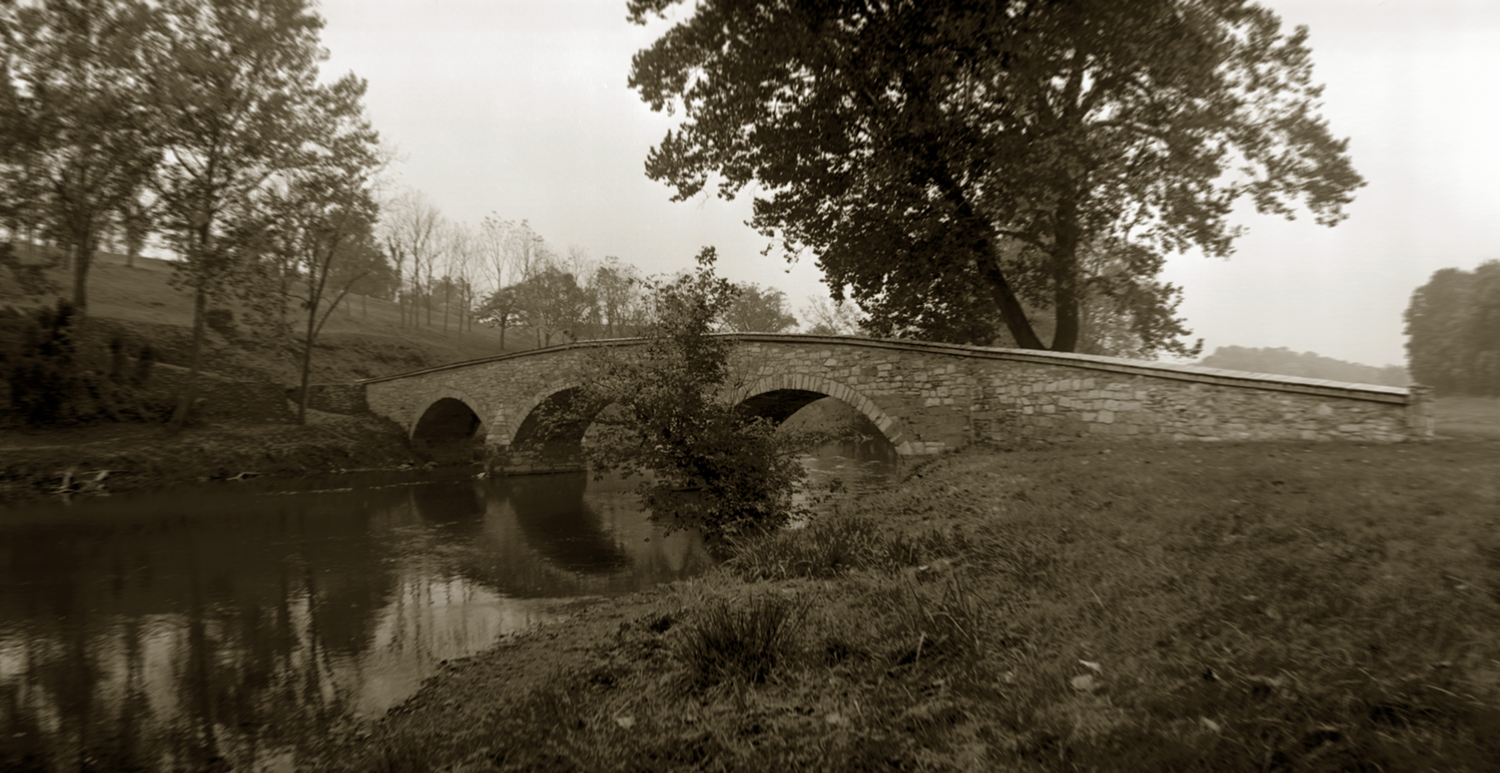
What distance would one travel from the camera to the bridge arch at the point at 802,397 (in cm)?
1342

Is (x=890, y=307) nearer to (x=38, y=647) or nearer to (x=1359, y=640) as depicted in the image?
(x=1359, y=640)

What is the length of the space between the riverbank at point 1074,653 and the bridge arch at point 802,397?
22.7 ft

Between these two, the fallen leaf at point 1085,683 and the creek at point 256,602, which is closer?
the fallen leaf at point 1085,683

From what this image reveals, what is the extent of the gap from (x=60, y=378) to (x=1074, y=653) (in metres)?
27.3

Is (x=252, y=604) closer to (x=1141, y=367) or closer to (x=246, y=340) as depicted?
(x=1141, y=367)

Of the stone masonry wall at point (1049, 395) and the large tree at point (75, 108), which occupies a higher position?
the large tree at point (75, 108)

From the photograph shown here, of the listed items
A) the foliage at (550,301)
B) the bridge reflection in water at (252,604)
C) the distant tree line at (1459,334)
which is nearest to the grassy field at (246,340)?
the foliage at (550,301)

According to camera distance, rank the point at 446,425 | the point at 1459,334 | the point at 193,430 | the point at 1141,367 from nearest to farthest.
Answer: the point at 1141,367, the point at 1459,334, the point at 193,430, the point at 446,425

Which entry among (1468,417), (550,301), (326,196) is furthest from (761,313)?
(1468,417)

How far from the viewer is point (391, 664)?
23.0ft

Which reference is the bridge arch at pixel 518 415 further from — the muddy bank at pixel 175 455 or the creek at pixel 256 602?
the creek at pixel 256 602

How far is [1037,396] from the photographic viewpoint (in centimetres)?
1123

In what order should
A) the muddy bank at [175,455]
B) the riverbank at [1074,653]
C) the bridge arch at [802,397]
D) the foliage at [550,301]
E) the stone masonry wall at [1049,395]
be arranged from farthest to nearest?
the foliage at [550,301] < the muddy bank at [175,455] < the bridge arch at [802,397] < the stone masonry wall at [1049,395] < the riverbank at [1074,653]

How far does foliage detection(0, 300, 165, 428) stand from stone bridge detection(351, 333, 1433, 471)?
1441 centimetres
